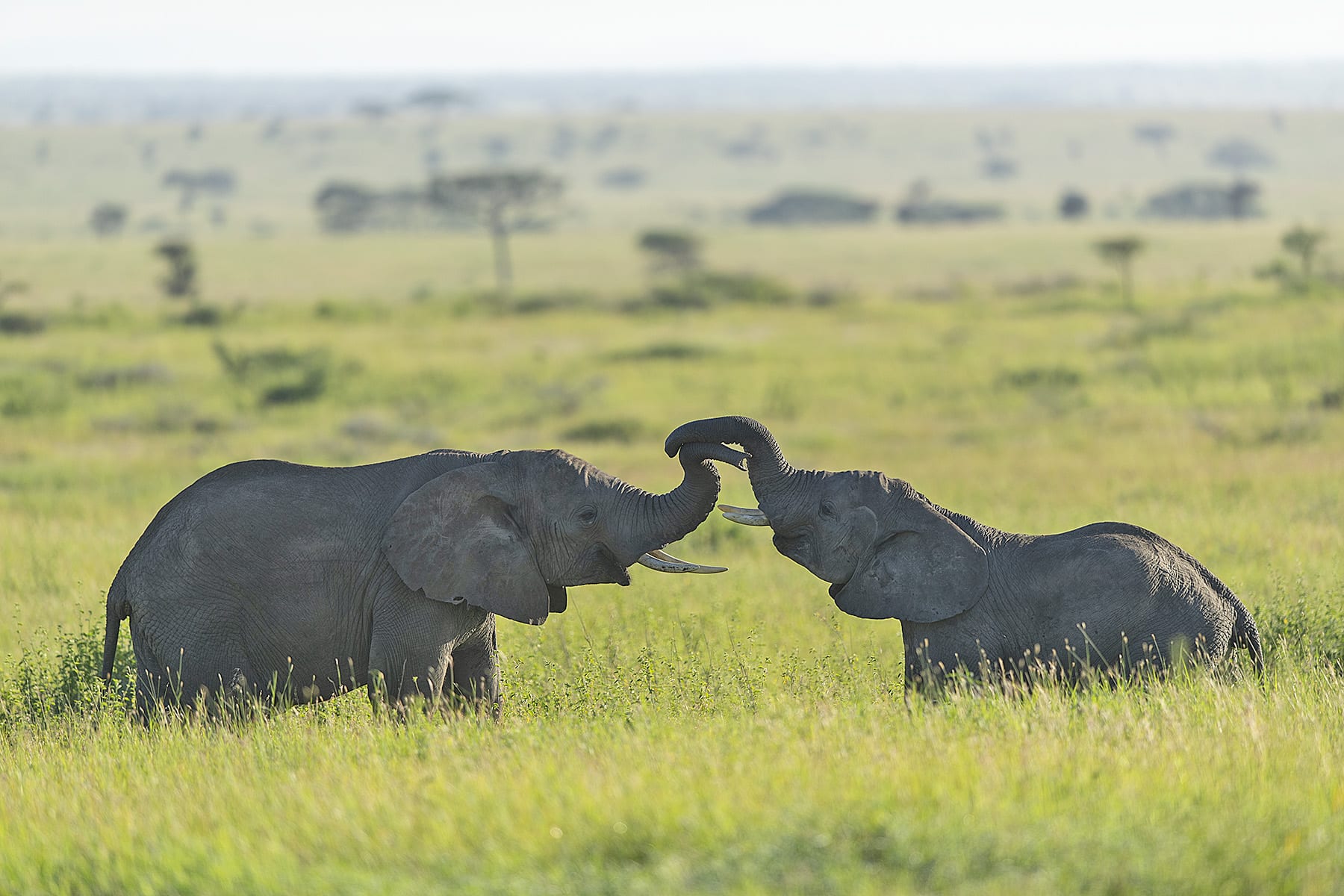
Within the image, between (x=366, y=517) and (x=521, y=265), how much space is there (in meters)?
61.0

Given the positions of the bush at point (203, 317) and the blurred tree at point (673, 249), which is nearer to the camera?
the bush at point (203, 317)

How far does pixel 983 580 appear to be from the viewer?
7.91m

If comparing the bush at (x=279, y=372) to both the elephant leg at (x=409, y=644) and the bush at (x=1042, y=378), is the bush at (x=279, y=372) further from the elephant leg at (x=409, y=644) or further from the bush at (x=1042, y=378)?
the elephant leg at (x=409, y=644)

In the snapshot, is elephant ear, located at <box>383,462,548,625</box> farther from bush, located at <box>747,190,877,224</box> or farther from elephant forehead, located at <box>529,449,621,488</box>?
bush, located at <box>747,190,877,224</box>

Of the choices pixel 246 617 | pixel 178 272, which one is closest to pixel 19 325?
pixel 178 272

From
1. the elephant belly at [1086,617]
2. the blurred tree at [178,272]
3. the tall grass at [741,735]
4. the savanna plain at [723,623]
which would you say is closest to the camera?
the tall grass at [741,735]

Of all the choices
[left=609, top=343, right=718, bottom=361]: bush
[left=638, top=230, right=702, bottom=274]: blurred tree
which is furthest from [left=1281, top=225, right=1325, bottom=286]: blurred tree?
[left=638, top=230, right=702, bottom=274]: blurred tree

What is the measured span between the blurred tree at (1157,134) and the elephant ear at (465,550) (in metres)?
166

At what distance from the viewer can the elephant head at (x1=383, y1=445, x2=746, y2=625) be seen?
7.66 m

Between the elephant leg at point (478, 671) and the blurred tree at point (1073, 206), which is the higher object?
the blurred tree at point (1073, 206)

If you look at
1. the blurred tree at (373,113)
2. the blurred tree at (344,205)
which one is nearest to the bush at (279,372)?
A: the blurred tree at (344,205)

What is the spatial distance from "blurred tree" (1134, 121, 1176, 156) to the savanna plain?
124 metres

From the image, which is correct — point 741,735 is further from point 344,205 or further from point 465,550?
point 344,205

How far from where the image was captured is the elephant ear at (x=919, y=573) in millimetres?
7891
